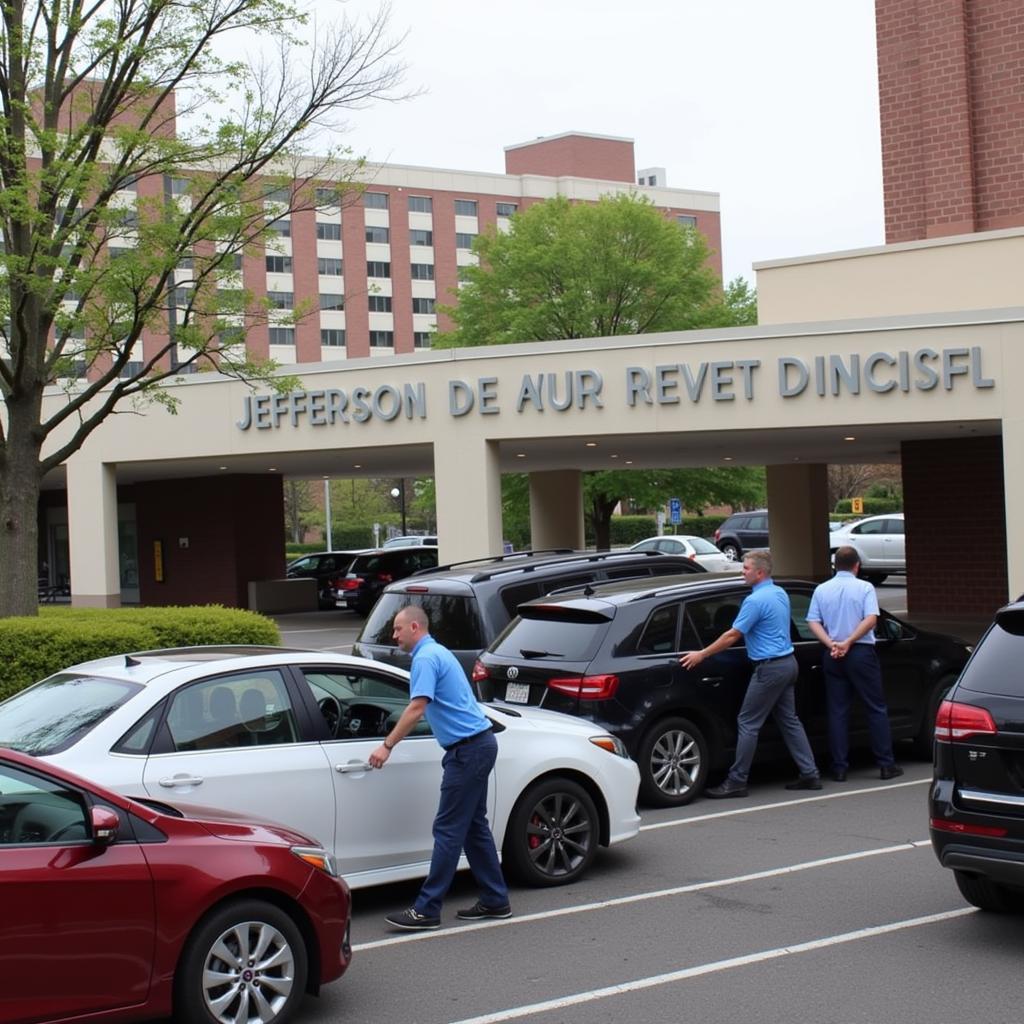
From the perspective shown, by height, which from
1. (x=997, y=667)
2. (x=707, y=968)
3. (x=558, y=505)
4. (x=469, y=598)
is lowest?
(x=707, y=968)

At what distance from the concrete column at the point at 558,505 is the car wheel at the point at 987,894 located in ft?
93.5

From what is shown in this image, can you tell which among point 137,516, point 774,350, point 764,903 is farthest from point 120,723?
point 137,516

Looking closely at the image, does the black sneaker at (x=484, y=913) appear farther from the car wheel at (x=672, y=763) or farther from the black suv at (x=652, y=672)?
the car wheel at (x=672, y=763)

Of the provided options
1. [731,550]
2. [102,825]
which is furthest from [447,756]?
[731,550]

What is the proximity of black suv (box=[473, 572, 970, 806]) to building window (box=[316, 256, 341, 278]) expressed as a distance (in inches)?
3006

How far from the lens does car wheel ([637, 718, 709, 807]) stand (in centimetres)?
998

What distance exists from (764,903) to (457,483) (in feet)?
54.0

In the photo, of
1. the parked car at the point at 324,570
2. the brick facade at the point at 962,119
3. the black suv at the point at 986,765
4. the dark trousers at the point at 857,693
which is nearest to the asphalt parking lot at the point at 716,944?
the black suv at the point at 986,765

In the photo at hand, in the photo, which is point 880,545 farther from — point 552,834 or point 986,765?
point 986,765

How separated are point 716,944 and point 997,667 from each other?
1.88 m

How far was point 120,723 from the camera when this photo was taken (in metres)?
6.48

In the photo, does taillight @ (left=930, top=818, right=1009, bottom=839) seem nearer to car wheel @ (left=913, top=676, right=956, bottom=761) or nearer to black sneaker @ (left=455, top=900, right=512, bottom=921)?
black sneaker @ (left=455, top=900, right=512, bottom=921)

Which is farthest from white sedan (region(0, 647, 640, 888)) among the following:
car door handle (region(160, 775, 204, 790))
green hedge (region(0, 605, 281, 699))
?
green hedge (region(0, 605, 281, 699))

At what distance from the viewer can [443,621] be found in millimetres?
11953
